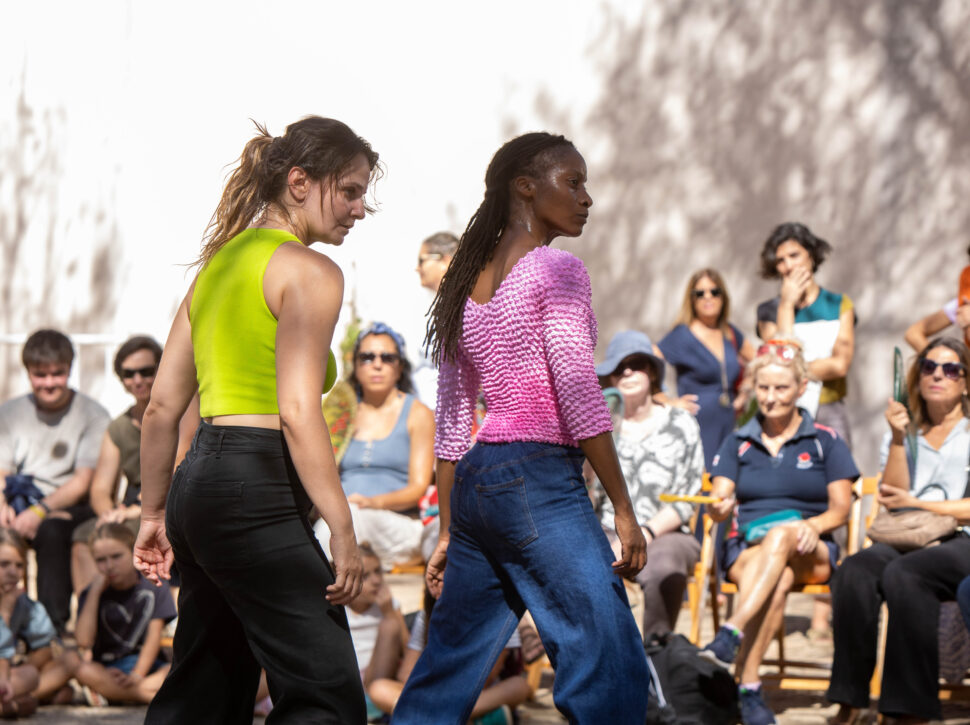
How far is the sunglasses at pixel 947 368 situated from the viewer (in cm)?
577

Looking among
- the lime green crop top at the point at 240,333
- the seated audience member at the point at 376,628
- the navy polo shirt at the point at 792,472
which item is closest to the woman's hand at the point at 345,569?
the lime green crop top at the point at 240,333

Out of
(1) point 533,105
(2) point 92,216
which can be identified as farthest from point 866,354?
(2) point 92,216

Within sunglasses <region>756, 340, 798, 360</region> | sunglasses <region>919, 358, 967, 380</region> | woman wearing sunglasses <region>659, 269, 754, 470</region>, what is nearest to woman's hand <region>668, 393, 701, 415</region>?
woman wearing sunglasses <region>659, 269, 754, 470</region>

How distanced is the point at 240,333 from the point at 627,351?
12.3 ft

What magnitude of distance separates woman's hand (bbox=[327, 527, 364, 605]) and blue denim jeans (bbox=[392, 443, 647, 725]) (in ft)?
1.45

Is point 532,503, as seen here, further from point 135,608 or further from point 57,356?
point 57,356

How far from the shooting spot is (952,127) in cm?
920

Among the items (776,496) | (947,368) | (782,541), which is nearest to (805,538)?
(782,541)

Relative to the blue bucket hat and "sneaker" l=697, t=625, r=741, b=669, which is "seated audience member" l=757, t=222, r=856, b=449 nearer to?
the blue bucket hat

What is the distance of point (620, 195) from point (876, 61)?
197 centimetres

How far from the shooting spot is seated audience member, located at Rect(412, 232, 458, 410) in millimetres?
6945

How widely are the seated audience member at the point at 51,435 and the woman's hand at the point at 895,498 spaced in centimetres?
380

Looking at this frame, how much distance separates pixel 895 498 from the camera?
566 centimetres

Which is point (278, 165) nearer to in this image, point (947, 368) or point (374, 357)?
point (947, 368)
